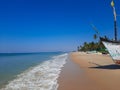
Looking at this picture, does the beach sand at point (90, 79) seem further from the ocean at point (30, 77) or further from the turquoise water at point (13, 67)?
the turquoise water at point (13, 67)

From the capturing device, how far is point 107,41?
63.6ft

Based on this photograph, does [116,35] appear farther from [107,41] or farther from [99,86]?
[99,86]

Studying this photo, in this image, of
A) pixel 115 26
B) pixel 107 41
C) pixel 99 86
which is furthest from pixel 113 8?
pixel 99 86

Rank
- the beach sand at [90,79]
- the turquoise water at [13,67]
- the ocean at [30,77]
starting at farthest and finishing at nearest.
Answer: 1. the turquoise water at [13,67]
2. the ocean at [30,77]
3. the beach sand at [90,79]

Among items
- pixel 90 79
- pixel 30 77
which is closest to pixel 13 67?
pixel 30 77

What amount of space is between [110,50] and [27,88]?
10.0 metres

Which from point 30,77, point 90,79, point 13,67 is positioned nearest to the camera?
point 90,79

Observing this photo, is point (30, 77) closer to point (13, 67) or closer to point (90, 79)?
point (90, 79)

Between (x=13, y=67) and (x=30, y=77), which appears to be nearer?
(x=30, y=77)

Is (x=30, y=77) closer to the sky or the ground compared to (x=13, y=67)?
closer to the ground

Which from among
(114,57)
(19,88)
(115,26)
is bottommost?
(19,88)

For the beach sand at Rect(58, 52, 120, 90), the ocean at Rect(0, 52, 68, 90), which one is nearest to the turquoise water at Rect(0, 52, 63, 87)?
the ocean at Rect(0, 52, 68, 90)

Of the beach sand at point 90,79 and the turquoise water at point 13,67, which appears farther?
the turquoise water at point 13,67

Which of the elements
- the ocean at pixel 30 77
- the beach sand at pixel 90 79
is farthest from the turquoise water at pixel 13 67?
the beach sand at pixel 90 79
